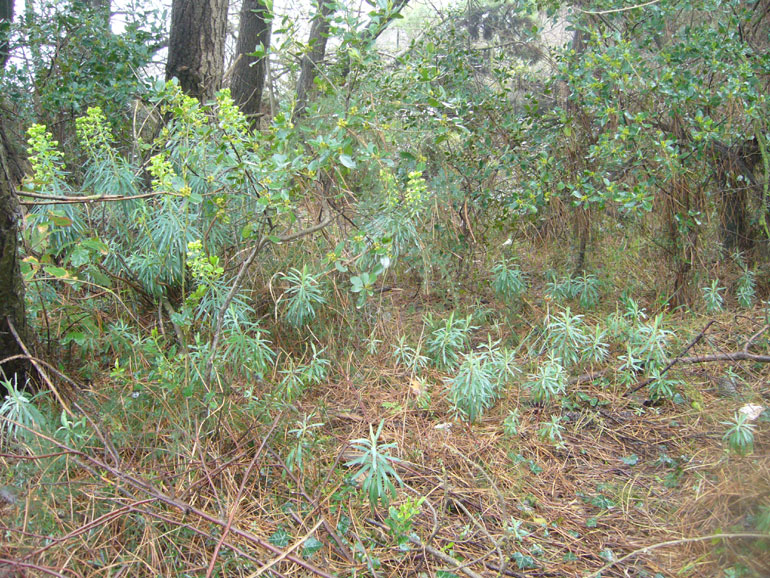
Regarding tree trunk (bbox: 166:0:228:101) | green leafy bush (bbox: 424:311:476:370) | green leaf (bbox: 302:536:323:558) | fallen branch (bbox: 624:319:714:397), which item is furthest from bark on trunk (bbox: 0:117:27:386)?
fallen branch (bbox: 624:319:714:397)

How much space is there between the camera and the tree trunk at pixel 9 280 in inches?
94.7

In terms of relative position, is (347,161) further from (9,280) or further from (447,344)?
(9,280)

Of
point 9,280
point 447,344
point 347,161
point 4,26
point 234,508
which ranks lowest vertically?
point 234,508

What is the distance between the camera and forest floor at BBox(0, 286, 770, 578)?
1891 millimetres

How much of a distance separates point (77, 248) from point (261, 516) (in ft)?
4.60

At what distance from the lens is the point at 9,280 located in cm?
250

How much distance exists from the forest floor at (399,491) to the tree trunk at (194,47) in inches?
92.4

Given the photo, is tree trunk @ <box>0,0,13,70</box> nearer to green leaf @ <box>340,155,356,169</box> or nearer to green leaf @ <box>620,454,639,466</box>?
green leaf @ <box>340,155,356,169</box>

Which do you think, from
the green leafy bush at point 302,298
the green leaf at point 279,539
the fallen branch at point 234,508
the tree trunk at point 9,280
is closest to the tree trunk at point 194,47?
the tree trunk at point 9,280

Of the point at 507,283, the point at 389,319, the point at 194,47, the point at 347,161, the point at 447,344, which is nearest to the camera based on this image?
the point at 347,161

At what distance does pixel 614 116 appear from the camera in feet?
12.4

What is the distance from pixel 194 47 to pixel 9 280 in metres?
2.28

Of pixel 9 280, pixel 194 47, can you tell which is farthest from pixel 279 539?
pixel 194 47

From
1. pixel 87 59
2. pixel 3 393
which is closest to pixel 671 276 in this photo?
pixel 3 393
